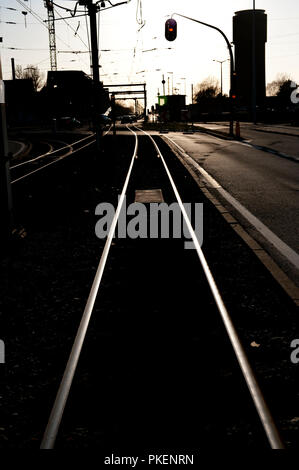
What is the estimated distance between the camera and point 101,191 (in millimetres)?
15508

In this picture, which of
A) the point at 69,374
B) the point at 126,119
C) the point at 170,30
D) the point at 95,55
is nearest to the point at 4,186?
the point at 69,374

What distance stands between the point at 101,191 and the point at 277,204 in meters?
4.99

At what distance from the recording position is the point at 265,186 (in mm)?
15289

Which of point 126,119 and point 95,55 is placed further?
point 126,119

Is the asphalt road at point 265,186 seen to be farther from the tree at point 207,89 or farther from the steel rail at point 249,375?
the tree at point 207,89

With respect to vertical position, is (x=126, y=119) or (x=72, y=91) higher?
(x=72, y=91)

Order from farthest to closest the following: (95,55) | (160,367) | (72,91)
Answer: (72,91), (95,55), (160,367)

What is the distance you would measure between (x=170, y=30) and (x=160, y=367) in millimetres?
26508

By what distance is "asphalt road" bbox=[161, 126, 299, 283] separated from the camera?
929 cm

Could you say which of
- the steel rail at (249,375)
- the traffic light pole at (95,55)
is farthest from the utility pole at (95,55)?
the steel rail at (249,375)

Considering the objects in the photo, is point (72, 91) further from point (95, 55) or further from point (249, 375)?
point (249, 375)

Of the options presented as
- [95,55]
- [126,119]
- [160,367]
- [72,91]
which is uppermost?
[72,91]
